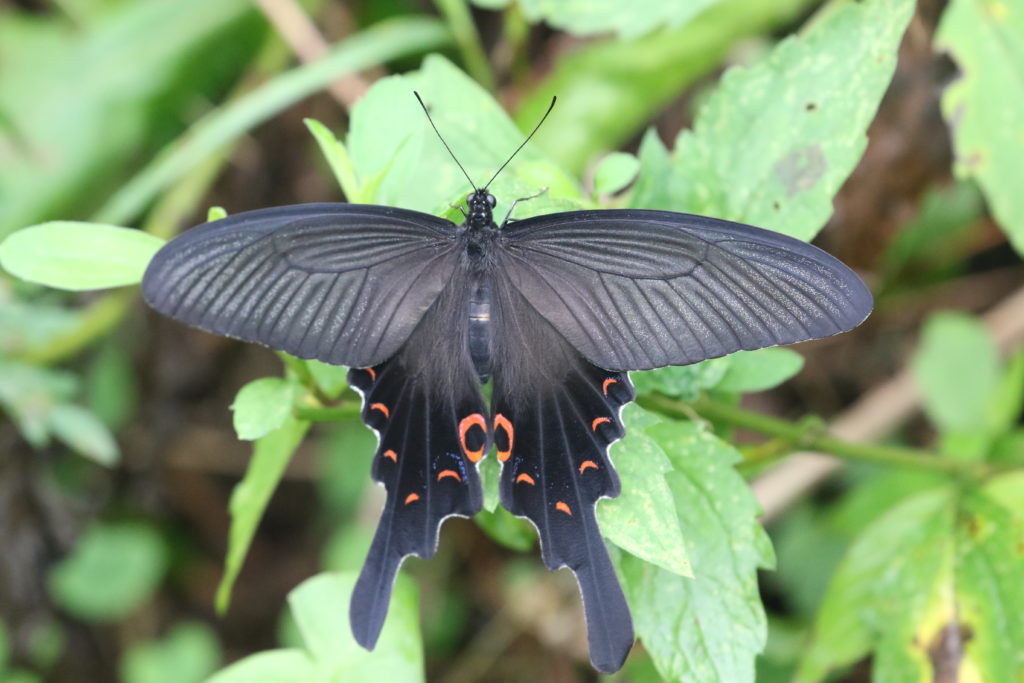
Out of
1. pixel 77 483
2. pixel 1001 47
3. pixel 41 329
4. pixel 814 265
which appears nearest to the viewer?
pixel 814 265

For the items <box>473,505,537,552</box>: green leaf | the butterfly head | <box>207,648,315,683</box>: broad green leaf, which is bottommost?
<box>207,648,315,683</box>: broad green leaf

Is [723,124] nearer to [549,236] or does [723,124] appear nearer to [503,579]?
[549,236]

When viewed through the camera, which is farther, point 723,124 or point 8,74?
point 8,74

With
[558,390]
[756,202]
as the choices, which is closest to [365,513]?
[558,390]

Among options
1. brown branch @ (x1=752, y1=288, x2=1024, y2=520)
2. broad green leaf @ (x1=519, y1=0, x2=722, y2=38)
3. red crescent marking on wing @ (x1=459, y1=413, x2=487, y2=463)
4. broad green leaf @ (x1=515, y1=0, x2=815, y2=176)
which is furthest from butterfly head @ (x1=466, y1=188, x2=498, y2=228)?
brown branch @ (x1=752, y1=288, x2=1024, y2=520)

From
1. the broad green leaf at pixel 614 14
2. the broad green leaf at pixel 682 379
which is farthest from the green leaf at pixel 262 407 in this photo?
the broad green leaf at pixel 614 14

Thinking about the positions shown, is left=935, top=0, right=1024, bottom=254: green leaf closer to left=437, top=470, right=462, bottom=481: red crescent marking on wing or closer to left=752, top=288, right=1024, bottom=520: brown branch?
left=752, top=288, right=1024, bottom=520: brown branch

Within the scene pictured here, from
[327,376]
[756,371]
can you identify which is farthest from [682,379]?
[327,376]

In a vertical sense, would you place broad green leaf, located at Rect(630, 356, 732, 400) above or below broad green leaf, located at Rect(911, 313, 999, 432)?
below
